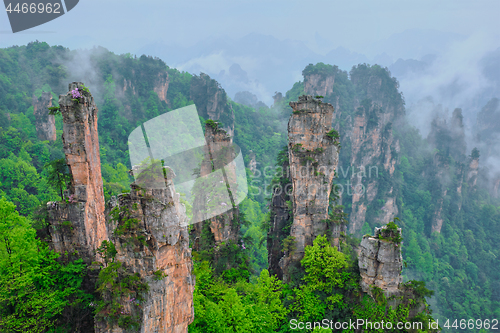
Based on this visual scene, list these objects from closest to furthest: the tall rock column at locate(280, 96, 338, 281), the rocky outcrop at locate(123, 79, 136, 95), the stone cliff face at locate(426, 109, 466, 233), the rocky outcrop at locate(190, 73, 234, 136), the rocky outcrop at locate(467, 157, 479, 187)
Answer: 1. the tall rock column at locate(280, 96, 338, 281)
2. the stone cliff face at locate(426, 109, 466, 233)
3. the rocky outcrop at locate(467, 157, 479, 187)
4. the rocky outcrop at locate(190, 73, 234, 136)
5. the rocky outcrop at locate(123, 79, 136, 95)

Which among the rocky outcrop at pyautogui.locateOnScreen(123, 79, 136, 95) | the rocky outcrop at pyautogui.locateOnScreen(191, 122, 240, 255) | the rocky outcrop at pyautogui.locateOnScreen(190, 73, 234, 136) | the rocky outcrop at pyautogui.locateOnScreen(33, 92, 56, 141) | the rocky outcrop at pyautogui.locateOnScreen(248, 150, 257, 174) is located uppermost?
the rocky outcrop at pyautogui.locateOnScreen(123, 79, 136, 95)

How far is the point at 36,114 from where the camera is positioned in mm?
43969

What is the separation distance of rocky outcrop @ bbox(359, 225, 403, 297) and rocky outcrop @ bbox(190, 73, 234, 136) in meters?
53.2

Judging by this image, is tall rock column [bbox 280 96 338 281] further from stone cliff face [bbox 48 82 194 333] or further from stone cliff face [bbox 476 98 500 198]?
stone cliff face [bbox 476 98 500 198]

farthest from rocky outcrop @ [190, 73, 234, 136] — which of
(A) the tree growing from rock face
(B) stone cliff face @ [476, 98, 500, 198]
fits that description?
(B) stone cliff face @ [476, 98, 500, 198]

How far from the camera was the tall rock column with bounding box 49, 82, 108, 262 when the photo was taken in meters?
15.0

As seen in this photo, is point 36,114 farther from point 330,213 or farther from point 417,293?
point 417,293

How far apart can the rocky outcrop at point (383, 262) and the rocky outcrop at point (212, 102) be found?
2095 inches

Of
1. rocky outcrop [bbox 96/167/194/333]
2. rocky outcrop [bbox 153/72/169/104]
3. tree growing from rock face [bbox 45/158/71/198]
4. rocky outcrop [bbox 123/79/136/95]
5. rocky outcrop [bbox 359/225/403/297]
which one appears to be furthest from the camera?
rocky outcrop [bbox 153/72/169/104]

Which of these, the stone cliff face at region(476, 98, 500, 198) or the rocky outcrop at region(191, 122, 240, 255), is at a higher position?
the stone cliff face at region(476, 98, 500, 198)

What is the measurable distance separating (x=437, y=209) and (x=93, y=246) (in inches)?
2470

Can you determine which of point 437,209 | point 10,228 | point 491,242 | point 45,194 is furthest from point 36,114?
point 491,242

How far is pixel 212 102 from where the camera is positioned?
70.8 m

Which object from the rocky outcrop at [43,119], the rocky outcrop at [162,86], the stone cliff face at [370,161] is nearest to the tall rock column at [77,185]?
the rocky outcrop at [43,119]
